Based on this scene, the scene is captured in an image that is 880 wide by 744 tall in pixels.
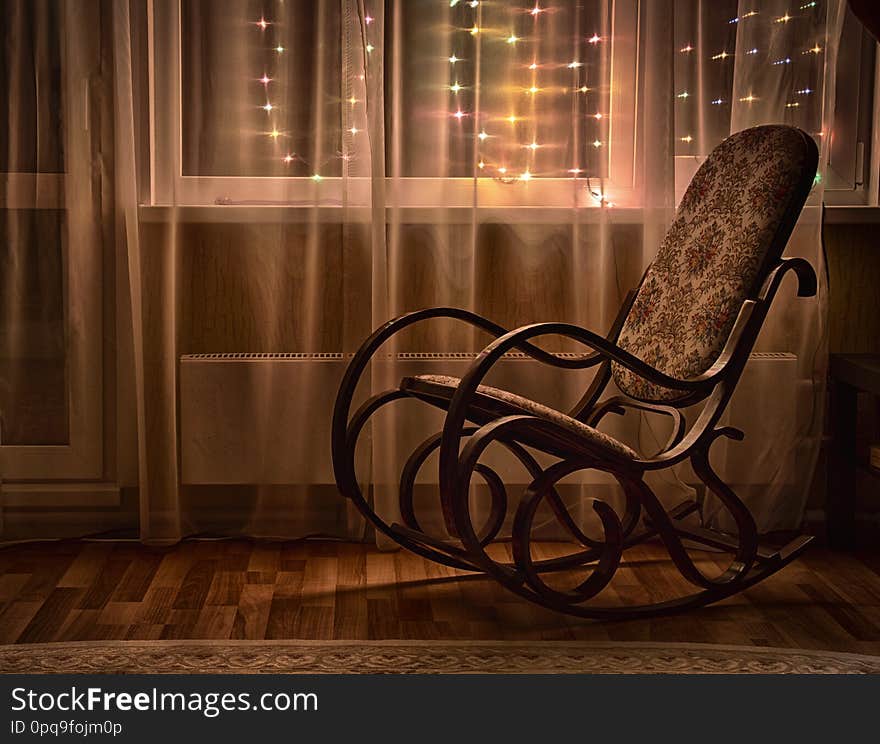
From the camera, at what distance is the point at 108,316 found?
10.6 feet

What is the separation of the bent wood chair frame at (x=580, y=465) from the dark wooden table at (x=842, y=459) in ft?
1.08

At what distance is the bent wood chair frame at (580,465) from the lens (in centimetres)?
240

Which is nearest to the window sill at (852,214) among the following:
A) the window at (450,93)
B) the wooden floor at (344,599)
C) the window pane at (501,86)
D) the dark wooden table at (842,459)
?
the window at (450,93)

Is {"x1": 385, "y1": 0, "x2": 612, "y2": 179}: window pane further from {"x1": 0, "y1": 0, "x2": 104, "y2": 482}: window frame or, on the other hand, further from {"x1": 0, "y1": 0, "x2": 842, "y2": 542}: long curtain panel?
{"x1": 0, "y1": 0, "x2": 104, "y2": 482}: window frame

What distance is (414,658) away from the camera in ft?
7.80

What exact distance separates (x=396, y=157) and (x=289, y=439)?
0.82m

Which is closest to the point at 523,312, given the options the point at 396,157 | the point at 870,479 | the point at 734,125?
the point at 396,157

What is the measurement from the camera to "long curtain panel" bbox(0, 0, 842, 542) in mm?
3109

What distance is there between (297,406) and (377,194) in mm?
620

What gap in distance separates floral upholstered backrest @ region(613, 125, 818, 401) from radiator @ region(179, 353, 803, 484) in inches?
14.5

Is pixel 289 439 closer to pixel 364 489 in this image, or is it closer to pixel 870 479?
pixel 364 489
